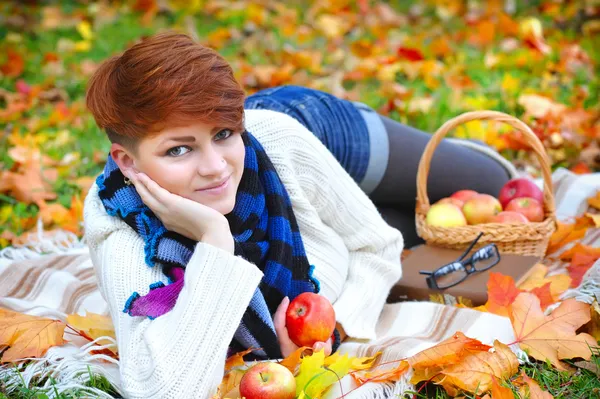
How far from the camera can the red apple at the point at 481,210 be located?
3307 millimetres

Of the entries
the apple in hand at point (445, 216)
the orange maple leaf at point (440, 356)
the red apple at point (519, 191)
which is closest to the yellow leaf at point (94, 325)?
the orange maple leaf at point (440, 356)

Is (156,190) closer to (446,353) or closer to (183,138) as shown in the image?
(183,138)

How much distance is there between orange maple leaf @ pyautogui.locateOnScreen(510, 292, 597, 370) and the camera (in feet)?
7.41

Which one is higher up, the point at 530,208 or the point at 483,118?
the point at 483,118

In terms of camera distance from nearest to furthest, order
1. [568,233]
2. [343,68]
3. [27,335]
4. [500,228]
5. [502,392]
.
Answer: [502,392], [27,335], [500,228], [568,233], [343,68]

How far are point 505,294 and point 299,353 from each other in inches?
36.0

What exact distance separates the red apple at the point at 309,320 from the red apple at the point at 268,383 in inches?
10.0

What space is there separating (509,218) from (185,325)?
1.73 meters

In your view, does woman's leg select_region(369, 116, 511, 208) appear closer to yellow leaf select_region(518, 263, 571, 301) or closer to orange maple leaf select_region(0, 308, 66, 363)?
yellow leaf select_region(518, 263, 571, 301)

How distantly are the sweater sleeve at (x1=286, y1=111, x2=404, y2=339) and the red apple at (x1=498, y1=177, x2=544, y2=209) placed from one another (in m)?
0.83

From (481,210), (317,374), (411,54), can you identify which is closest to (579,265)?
(481,210)

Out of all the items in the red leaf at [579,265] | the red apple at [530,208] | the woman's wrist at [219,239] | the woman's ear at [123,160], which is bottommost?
the red leaf at [579,265]

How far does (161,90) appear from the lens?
79.0 inches

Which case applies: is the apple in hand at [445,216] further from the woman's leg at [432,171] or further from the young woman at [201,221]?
the young woman at [201,221]
